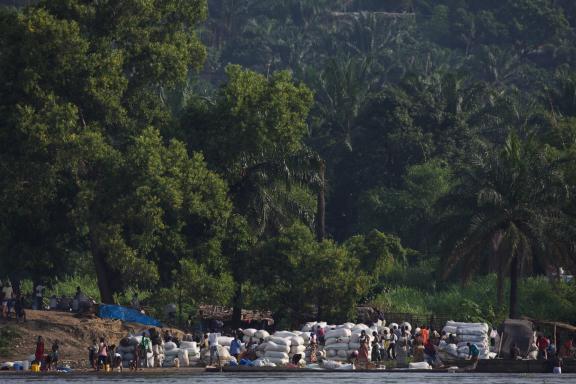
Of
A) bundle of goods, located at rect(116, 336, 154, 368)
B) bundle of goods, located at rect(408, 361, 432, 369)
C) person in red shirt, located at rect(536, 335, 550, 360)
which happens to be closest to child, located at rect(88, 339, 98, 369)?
bundle of goods, located at rect(116, 336, 154, 368)

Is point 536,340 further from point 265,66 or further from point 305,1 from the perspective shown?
point 305,1

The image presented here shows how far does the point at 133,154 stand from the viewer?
61844 millimetres

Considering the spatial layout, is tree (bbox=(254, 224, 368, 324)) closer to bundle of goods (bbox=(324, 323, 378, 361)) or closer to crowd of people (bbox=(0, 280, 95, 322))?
bundle of goods (bbox=(324, 323, 378, 361))

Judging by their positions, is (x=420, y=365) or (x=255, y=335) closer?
(x=420, y=365)

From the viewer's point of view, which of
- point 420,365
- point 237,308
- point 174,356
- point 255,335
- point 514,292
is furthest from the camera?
point 237,308

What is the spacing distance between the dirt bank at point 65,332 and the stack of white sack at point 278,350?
20.1 feet

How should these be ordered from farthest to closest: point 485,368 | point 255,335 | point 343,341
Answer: point 255,335 → point 343,341 → point 485,368

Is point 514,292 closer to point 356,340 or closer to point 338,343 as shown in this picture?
point 356,340

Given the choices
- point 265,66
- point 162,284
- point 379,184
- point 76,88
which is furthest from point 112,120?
point 265,66

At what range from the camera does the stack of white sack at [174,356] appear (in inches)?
2181

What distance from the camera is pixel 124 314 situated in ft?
199

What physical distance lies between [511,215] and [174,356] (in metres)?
16.2

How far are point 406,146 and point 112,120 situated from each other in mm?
36262

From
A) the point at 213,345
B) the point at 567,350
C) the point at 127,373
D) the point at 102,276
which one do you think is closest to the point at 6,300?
the point at 102,276
